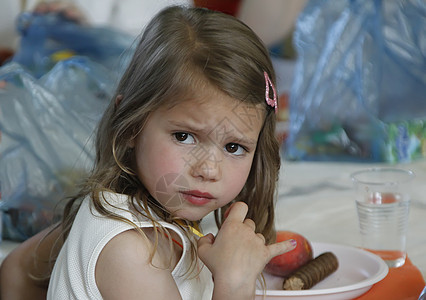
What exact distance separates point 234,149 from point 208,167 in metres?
0.06

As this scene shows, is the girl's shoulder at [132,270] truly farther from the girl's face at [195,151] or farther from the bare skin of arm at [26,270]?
A: the bare skin of arm at [26,270]

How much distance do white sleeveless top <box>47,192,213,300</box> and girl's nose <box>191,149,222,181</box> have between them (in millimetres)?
80

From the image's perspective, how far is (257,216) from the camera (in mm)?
879

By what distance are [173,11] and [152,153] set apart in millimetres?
198

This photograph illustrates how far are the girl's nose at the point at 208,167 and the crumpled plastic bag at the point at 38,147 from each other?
45 cm

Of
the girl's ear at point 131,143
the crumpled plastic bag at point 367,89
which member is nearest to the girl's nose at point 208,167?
the girl's ear at point 131,143

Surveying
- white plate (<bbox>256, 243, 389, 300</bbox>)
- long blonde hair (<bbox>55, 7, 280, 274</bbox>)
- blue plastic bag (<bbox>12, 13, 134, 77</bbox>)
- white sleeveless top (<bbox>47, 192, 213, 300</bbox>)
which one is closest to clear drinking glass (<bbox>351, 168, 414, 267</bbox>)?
white plate (<bbox>256, 243, 389, 300</bbox>)

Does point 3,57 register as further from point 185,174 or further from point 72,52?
point 185,174

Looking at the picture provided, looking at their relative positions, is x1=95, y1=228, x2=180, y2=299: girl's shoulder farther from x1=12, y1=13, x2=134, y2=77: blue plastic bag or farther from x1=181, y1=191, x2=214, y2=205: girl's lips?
x1=12, y1=13, x2=134, y2=77: blue plastic bag

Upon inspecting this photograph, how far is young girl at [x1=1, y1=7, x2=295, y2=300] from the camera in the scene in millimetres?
676

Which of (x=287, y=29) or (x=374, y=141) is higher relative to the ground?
(x=287, y=29)

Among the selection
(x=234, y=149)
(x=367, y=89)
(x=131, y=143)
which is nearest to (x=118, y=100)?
(x=131, y=143)

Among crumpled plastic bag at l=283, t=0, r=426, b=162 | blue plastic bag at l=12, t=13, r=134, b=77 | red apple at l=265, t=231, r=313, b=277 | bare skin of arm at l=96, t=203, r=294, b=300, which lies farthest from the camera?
blue plastic bag at l=12, t=13, r=134, b=77

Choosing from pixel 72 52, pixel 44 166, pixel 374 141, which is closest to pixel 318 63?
pixel 374 141
